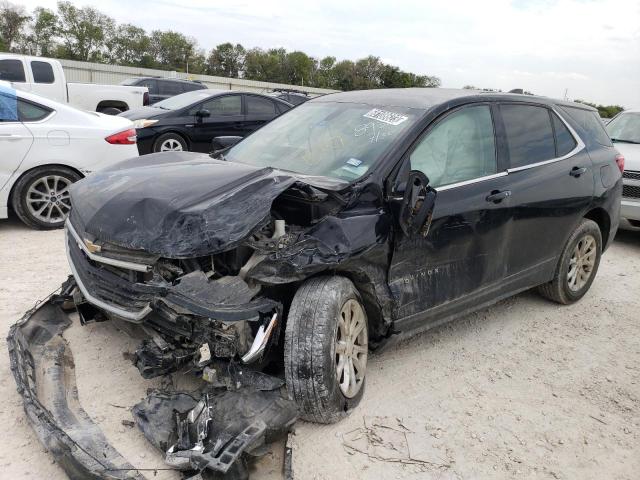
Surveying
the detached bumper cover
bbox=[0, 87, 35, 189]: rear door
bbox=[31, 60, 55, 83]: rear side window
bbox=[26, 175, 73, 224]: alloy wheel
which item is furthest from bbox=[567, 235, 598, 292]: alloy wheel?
bbox=[31, 60, 55, 83]: rear side window

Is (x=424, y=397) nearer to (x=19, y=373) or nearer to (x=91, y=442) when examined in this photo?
(x=91, y=442)

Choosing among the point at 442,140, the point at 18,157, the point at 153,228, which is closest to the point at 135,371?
the point at 153,228

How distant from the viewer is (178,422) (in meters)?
2.62

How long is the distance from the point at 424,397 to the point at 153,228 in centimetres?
188

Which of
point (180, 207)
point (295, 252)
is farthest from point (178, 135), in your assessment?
point (295, 252)

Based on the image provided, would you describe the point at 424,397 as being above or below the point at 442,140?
below

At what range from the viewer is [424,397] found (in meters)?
3.46

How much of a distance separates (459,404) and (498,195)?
140cm

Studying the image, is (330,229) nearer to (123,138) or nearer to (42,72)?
(123,138)

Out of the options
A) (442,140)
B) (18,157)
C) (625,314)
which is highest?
(442,140)

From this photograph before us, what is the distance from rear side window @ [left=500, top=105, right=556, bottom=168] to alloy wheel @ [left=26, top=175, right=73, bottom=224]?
462cm

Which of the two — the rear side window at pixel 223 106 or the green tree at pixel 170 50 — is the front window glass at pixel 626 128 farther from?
the green tree at pixel 170 50

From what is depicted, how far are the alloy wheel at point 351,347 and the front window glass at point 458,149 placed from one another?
3.16 feet

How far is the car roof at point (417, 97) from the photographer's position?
151 inches
